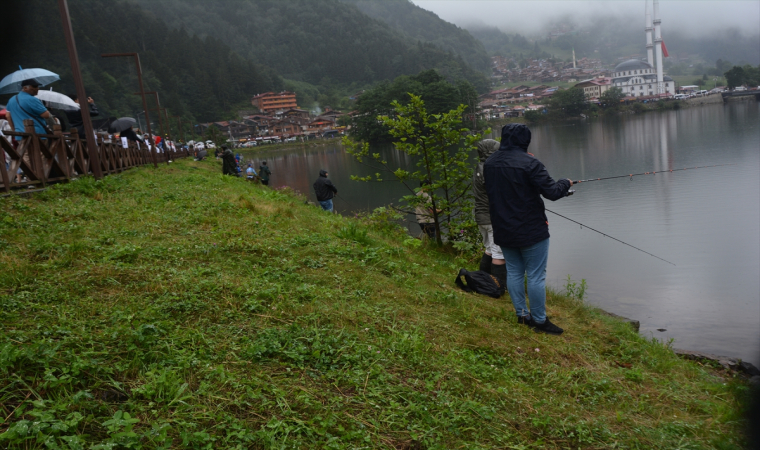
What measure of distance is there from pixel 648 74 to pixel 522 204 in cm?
16228

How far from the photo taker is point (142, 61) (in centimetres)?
9650

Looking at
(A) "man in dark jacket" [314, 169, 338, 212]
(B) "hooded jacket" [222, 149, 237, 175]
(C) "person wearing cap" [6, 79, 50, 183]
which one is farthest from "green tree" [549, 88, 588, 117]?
(C) "person wearing cap" [6, 79, 50, 183]

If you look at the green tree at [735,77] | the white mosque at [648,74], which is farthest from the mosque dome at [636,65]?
the green tree at [735,77]

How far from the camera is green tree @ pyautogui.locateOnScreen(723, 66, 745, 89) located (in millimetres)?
97688

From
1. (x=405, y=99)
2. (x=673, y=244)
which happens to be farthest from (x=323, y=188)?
(x=405, y=99)

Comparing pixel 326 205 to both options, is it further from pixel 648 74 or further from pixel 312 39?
pixel 312 39

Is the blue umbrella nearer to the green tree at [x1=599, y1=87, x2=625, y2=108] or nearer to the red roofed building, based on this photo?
the green tree at [x1=599, y1=87, x2=625, y2=108]

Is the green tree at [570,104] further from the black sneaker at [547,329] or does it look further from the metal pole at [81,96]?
the black sneaker at [547,329]

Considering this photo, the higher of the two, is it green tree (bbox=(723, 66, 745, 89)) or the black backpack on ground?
green tree (bbox=(723, 66, 745, 89))

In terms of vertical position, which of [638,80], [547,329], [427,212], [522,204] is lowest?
[547,329]

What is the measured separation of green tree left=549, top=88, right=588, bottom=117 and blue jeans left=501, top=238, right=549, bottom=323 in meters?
102

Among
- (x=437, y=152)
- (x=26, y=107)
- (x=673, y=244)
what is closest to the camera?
(x=26, y=107)

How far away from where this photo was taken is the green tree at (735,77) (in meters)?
97.7

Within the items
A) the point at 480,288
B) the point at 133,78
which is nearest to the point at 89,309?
the point at 480,288
